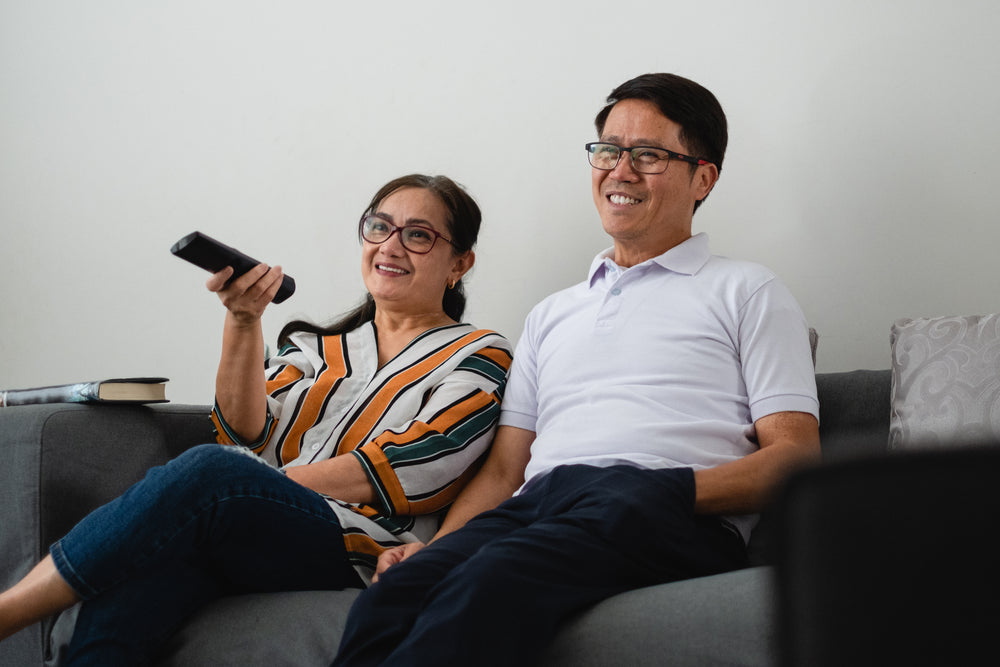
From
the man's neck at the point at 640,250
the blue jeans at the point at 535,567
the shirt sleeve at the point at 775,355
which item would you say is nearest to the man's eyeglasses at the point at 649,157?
the man's neck at the point at 640,250

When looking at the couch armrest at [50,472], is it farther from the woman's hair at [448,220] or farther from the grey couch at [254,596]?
the woman's hair at [448,220]

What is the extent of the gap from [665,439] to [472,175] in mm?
1026

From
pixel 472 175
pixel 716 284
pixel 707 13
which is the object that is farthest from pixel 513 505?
pixel 707 13

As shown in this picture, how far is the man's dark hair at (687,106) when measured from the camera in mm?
1681

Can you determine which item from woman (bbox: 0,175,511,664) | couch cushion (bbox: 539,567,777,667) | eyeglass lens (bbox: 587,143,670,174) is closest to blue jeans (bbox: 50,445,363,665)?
woman (bbox: 0,175,511,664)

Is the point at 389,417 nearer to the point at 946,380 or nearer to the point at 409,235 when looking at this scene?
the point at 409,235

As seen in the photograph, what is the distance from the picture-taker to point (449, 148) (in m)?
2.26

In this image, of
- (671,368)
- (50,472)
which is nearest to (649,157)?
(671,368)

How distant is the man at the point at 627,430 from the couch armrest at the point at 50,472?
0.53 meters

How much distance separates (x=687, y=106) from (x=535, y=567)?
96cm

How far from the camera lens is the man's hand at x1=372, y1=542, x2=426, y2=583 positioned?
1372 millimetres

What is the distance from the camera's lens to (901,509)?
384mm

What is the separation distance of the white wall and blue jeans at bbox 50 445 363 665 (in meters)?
0.96

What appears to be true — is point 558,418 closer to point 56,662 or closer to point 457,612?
point 457,612
